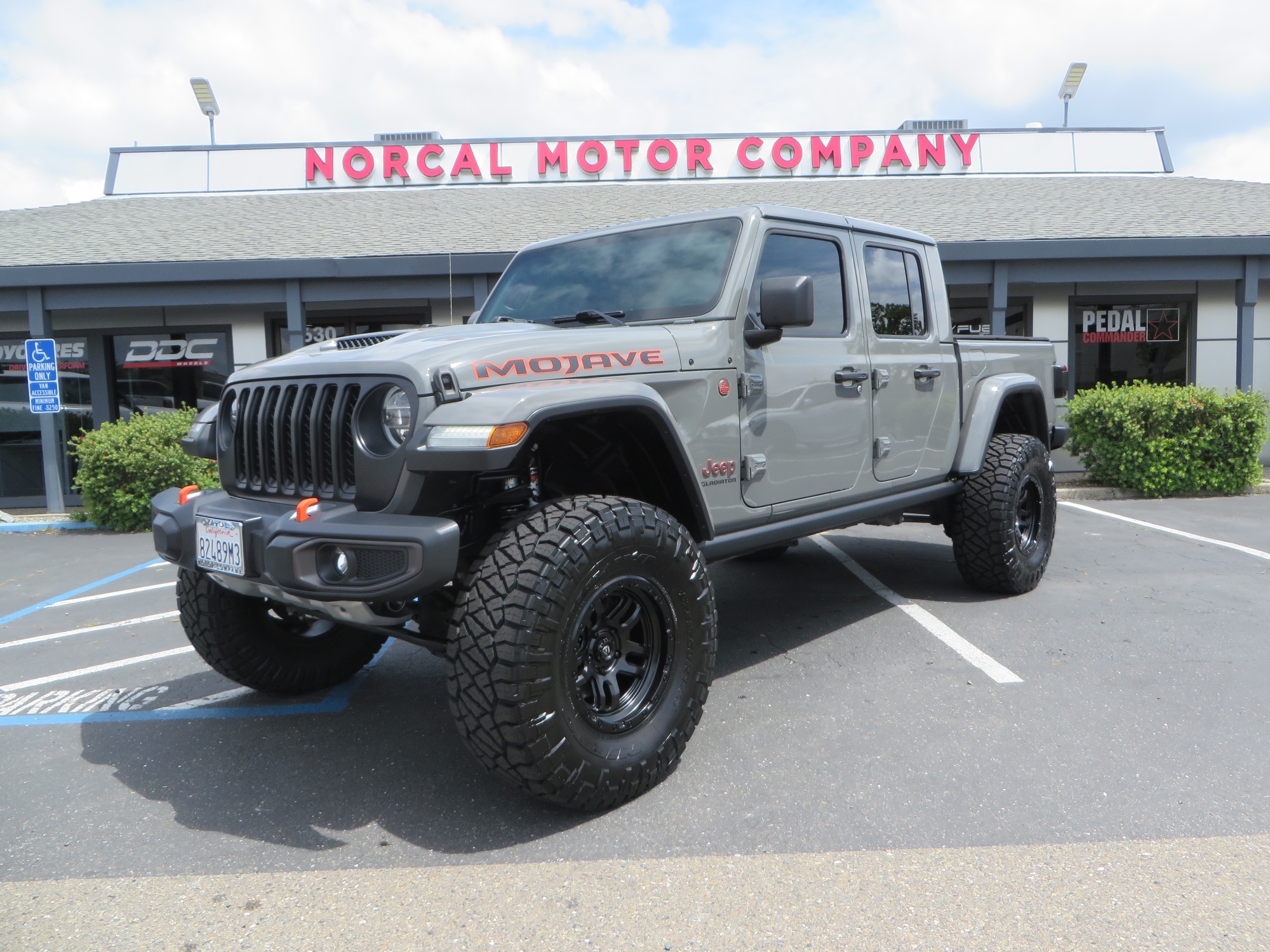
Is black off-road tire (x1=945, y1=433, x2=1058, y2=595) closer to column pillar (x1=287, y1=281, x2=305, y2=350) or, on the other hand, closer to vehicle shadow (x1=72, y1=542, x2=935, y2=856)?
vehicle shadow (x1=72, y1=542, x2=935, y2=856)

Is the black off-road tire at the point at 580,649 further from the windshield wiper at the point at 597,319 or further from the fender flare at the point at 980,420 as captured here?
the fender flare at the point at 980,420

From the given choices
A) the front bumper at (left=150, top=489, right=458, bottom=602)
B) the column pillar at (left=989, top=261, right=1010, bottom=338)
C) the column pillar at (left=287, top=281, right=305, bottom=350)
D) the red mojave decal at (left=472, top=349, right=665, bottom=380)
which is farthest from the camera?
the column pillar at (left=989, top=261, right=1010, bottom=338)


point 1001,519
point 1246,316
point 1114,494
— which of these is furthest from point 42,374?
point 1246,316

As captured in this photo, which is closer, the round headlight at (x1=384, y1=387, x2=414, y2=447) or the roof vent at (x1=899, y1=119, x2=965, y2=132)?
the round headlight at (x1=384, y1=387, x2=414, y2=447)

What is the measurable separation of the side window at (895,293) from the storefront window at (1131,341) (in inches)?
392

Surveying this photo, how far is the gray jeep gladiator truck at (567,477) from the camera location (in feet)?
8.51

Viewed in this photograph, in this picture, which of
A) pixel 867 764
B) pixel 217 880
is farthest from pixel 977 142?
pixel 217 880

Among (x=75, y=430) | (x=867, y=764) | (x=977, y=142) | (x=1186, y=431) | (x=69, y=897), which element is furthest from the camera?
(x=977, y=142)

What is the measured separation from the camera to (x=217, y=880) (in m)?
2.49

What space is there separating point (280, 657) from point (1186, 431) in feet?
34.3

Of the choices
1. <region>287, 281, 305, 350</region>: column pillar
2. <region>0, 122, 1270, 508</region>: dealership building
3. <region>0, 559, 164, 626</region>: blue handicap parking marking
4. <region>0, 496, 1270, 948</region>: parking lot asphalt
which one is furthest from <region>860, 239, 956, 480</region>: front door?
<region>287, 281, 305, 350</region>: column pillar

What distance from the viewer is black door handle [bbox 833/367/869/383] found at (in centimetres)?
399

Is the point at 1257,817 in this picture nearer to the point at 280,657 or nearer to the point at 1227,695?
the point at 1227,695

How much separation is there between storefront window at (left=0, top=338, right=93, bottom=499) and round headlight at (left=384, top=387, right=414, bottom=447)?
1241cm
